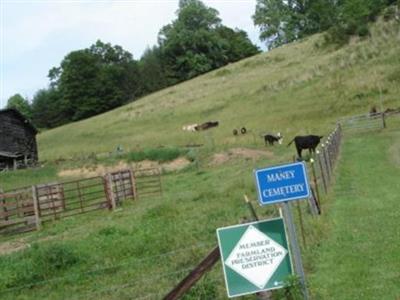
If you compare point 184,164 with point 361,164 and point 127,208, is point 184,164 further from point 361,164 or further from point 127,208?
point 361,164

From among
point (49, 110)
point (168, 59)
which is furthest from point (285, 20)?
point (49, 110)

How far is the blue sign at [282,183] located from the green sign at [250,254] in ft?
1.07

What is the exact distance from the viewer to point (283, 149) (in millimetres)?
36250

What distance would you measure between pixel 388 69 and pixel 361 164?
32591mm

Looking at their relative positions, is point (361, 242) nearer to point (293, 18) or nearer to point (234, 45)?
point (293, 18)

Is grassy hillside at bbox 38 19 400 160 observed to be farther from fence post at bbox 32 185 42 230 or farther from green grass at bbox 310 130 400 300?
green grass at bbox 310 130 400 300

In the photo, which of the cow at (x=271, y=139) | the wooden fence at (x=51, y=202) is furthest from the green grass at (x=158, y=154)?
the wooden fence at (x=51, y=202)

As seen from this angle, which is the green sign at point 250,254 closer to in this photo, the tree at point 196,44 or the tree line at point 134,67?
the tree line at point 134,67

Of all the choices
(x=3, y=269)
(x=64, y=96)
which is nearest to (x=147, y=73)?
(x=64, y=96)

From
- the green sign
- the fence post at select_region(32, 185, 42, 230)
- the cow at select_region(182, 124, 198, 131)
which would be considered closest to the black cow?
the fence post at select_region(32, 185, 42, 230)

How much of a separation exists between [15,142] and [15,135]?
0.71m

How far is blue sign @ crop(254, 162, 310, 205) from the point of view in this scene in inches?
280

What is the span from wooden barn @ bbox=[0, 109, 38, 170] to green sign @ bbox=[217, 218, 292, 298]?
50079mm

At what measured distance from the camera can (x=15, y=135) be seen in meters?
58.2
